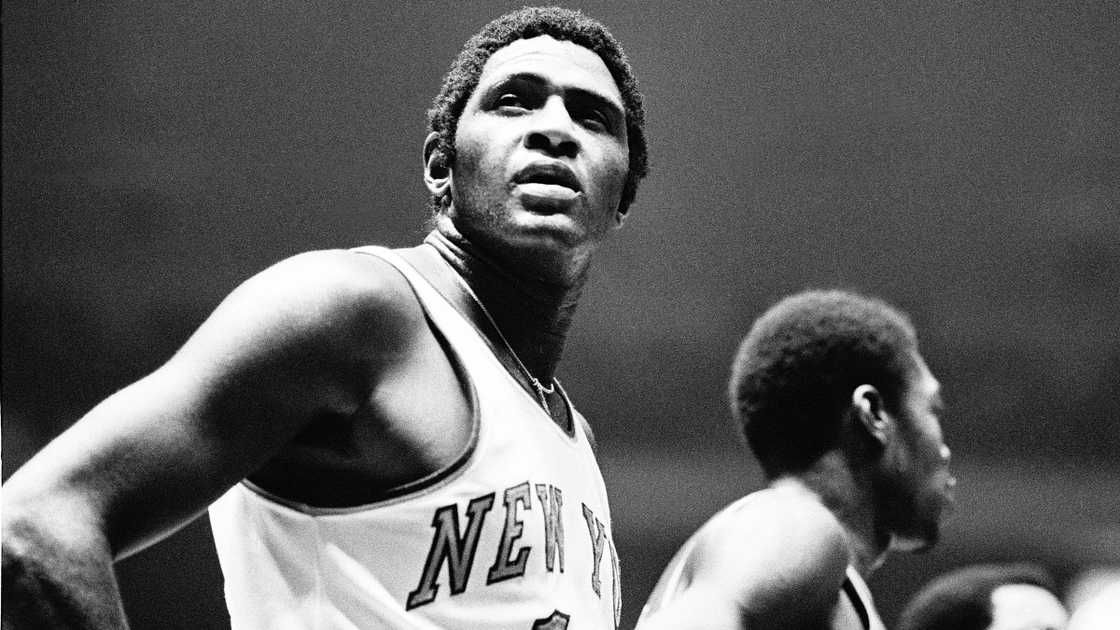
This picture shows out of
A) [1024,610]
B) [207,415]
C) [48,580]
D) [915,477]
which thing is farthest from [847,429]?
[48,580]

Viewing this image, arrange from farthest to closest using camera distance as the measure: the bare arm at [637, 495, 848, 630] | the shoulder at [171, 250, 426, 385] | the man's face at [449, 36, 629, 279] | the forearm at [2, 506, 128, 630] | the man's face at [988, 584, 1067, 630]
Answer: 1. the man's face at [988, 584, 1067, 630]
2. the bare arm at [637, 495, 848, 630]
3. the man's face at [449, 36, 629, 279]
4. the shoulder at [171, 250, 426, 385]
5. the forearm at [2, 506, 128, 630]

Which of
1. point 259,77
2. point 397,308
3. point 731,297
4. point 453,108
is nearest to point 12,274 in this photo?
point 259,77

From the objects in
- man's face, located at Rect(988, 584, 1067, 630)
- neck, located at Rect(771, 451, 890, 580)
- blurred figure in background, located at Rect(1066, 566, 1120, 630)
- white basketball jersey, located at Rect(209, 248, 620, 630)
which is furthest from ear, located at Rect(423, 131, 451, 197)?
blurred figure in background, located at Rect(1066, 566, 1120, 630)

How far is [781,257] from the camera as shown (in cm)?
499

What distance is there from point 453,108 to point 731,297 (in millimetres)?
3149

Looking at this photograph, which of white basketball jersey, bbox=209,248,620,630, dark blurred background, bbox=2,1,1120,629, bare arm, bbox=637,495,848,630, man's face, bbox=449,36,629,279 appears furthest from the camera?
dark blurred background, bbox=2,1,1120,629

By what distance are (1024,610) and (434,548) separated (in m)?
2.70

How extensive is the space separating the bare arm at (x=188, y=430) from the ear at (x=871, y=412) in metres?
1.45

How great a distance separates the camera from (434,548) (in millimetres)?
1492

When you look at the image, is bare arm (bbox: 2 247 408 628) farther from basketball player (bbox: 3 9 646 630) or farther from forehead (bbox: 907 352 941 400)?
forehead (bbox: 907 352 941 400)

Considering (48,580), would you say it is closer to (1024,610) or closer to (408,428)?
(408,428)

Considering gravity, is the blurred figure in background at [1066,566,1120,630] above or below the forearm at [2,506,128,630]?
below

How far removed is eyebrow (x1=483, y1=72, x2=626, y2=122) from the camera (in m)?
1.93

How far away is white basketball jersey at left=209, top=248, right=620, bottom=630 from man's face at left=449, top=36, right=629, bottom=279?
0.19m
